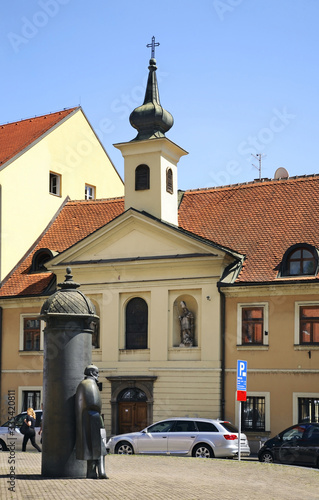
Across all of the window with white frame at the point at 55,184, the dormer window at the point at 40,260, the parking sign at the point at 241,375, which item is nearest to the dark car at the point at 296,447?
the parking sign at the point at 241,375

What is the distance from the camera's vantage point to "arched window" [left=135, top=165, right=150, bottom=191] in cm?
3794

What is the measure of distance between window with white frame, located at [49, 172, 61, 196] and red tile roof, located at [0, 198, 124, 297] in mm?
868

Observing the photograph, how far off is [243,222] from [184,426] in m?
12.8

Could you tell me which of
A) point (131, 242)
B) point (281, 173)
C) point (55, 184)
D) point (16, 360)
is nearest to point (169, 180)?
point (131, 242)

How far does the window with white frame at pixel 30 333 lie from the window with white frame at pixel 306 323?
11.9 metres

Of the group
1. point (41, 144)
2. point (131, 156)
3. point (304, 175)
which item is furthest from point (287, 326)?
point (41, 144)

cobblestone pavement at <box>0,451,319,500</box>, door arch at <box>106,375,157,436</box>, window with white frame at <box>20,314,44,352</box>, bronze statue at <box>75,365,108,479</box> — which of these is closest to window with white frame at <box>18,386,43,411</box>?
window with white frame at <box>20,314,44,352</box>

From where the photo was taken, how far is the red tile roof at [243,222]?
3494cm

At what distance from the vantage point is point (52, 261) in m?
37.5

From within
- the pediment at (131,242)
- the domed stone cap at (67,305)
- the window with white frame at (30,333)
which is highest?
the pediment at (131,242)

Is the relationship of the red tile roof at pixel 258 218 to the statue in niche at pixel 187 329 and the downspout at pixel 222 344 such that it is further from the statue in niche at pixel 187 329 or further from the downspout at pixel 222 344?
the statue in niche at pixel 187 329

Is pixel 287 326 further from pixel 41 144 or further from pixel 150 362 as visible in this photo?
pixel 41 144

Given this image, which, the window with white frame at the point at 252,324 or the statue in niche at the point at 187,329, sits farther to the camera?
the statue in niche at the point at 187,329

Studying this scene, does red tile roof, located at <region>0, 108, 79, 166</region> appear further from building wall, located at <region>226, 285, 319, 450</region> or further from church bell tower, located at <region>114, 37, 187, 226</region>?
building wall, located at <region>226, 285, 319, 450</region>
